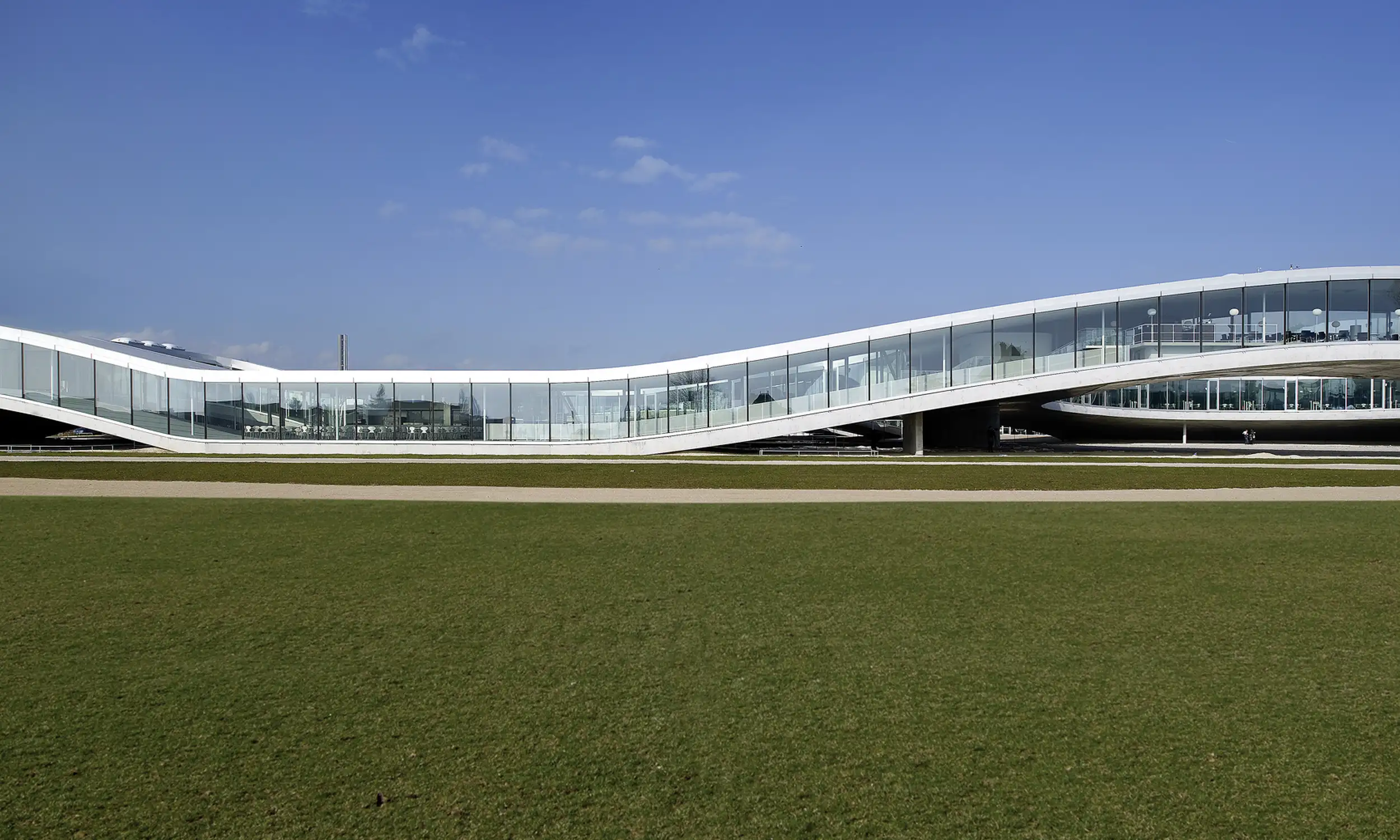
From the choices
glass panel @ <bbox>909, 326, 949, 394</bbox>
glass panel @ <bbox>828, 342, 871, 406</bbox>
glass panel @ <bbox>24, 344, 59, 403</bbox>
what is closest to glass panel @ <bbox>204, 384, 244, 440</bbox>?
glass panel @ <bbox>24, 344, 59, 403</bbox>

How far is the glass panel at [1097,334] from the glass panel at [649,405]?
19352 mm

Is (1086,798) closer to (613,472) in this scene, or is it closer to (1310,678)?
(1310,678)

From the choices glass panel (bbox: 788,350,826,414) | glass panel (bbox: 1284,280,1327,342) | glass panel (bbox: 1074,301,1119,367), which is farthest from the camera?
glass panel (bbox: 788,350,826,414)

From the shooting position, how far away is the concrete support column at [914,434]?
40.2 m

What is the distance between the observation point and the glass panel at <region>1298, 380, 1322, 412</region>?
59.3 m

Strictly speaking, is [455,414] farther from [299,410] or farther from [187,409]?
[187,409]

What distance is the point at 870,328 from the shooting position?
40.4 m

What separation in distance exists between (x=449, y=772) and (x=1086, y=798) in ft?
9.48

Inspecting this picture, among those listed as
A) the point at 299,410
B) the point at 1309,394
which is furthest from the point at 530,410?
the point at 1309,394

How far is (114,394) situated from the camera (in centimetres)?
4469

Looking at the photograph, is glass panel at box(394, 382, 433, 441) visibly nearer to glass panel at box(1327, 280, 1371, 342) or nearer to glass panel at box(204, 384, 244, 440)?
glass panel at box(204, 384, 244, 440)

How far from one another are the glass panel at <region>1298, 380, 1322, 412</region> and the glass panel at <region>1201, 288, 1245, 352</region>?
25486mm

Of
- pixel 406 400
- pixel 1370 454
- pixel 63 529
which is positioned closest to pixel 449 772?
pixel 63 529

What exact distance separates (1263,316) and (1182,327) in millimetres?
3471
